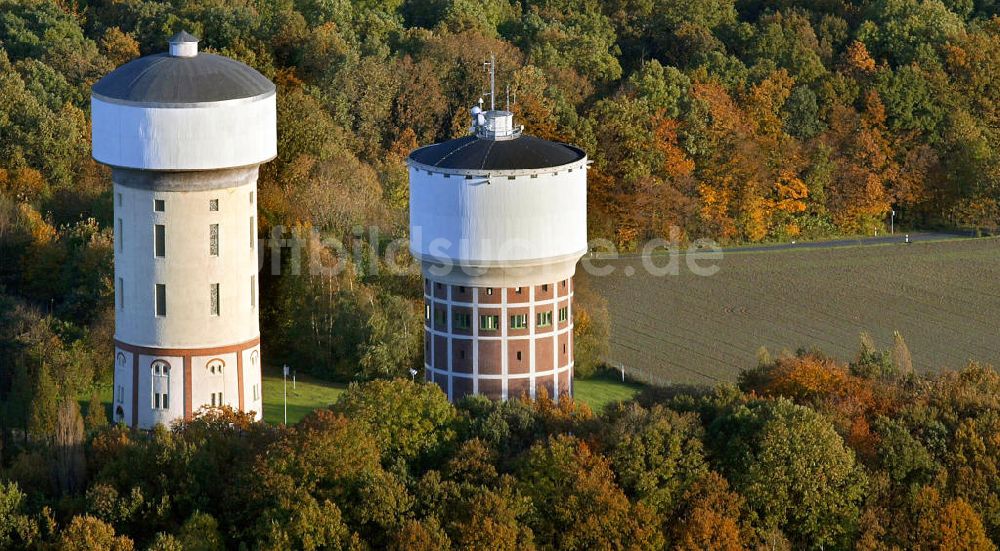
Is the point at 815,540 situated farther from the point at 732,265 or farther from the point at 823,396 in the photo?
the point at 732,265

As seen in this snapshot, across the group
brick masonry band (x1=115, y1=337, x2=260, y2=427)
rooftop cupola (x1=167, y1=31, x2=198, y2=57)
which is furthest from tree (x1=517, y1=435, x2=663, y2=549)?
rooftop cupola (x1=167, y1=31, x2=198, y2=57)

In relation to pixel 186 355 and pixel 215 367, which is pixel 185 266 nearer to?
pixel 186 355

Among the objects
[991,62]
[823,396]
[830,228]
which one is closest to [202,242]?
[823,396]

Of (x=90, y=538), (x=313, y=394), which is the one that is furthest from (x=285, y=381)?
(x=90, y=538)

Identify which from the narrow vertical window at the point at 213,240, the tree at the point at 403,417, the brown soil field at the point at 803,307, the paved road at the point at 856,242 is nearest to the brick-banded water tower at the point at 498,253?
the narrow vertical window at the point at 213,240

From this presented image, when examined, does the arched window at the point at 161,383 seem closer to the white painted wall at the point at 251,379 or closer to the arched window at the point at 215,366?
the arched window at the point at 215,366

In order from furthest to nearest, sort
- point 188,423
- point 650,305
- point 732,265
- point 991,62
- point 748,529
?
point 991,62
point 732,265
point 650,305
point 188,423
point 748,529
